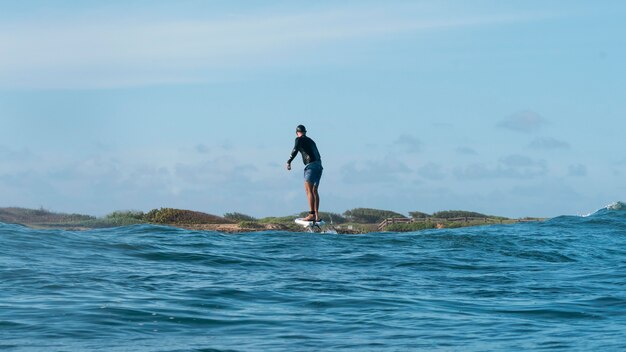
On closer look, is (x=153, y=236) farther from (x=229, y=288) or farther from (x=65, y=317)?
(x=65, y=317)

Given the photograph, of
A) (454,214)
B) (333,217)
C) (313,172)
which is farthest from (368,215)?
(313,172)

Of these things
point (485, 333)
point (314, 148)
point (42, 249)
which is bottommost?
point (485, 333)

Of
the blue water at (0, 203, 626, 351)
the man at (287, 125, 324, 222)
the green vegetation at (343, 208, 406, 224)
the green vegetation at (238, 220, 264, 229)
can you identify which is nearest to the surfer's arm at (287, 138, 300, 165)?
the man at (287, 125, 324, 222)

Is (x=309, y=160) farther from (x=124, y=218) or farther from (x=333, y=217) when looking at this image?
(x=333, y=217)

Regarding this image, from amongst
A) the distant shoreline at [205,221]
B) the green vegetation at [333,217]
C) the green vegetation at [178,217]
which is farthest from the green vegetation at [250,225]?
the green vegetation at [333,217]

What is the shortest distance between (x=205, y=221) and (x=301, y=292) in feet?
47.8

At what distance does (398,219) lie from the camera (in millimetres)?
29828

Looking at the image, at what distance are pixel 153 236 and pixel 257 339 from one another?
34.9 feet

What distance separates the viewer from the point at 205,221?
27234mm

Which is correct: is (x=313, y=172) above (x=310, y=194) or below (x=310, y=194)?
above

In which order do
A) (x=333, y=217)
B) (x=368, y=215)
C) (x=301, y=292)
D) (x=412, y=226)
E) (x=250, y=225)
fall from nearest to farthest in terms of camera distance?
(x=301, y=292), (x=250, y=225), (x=412, y=226), (x=333, y=217), (x=368, y=215)

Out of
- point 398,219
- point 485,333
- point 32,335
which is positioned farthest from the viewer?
point 398,219

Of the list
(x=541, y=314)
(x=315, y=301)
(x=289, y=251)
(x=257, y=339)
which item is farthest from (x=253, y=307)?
(x=289, y=251)

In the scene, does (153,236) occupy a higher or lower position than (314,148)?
lower
